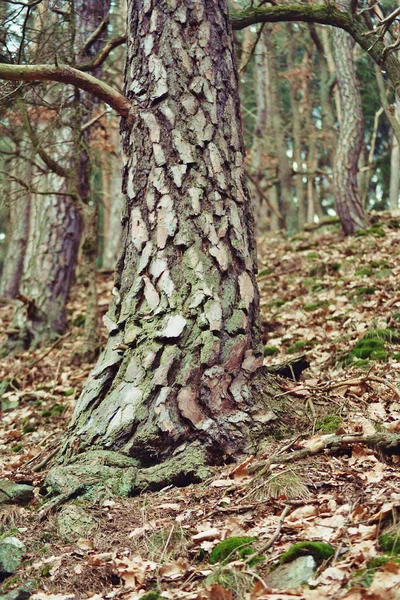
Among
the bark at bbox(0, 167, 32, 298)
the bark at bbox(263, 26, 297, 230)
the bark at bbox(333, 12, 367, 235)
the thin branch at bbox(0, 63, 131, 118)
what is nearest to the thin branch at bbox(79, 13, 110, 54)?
the thin branch at bbox(0, 63, 131, 118)

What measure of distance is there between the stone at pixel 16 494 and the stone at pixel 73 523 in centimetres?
44

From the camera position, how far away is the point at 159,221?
3668 mm

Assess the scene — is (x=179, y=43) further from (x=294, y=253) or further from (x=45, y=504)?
(x=294, y=253)

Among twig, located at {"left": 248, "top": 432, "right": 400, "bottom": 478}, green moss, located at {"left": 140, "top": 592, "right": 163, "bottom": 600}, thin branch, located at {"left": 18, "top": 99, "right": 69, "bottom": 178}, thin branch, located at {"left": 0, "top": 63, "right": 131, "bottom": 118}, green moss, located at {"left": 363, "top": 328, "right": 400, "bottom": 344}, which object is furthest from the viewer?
thin branch, located at {"left": 18, "top": 99, "right": 69, "bottom": 178}

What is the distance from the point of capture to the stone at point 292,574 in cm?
207

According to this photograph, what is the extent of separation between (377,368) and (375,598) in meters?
2.95

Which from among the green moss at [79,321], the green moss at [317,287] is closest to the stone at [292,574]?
the green moss at [317,287]

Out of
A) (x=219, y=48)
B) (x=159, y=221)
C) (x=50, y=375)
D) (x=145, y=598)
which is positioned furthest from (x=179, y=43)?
(x=50, y=375)

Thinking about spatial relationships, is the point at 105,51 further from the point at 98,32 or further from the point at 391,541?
the point at 391,541

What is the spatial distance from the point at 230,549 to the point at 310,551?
1.15 ft

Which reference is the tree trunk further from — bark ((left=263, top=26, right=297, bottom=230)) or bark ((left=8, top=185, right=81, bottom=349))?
bark ((left=263, top=26, right=297, bottom=230))

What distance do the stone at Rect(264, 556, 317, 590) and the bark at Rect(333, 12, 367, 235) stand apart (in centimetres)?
788

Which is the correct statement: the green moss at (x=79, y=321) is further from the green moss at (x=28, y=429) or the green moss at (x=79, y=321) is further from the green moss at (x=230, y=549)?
the green moss at (x=230, y=549)

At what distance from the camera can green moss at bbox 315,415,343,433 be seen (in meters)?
3.46
